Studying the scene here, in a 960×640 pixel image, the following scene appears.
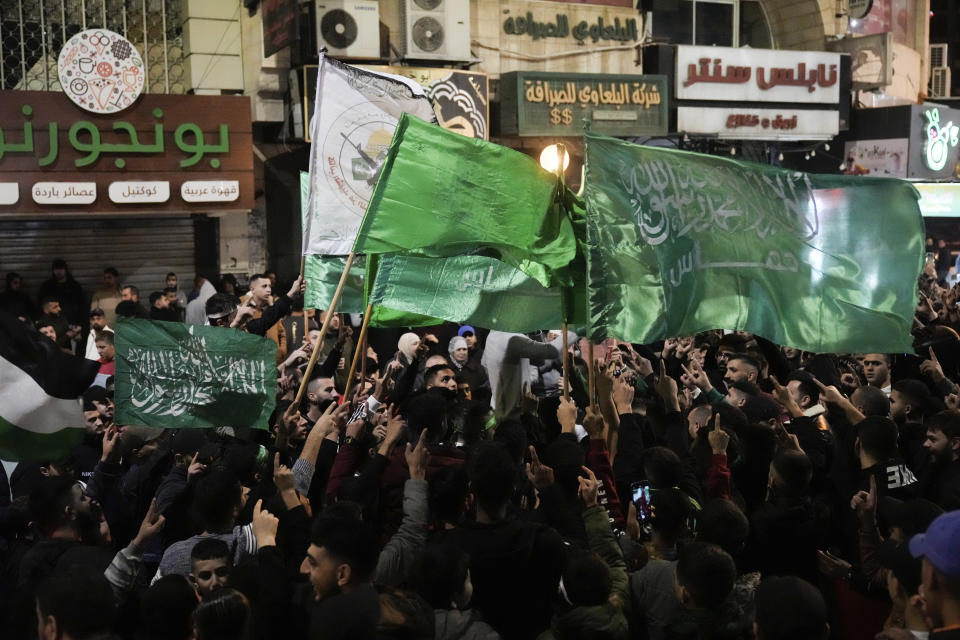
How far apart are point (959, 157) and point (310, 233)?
18.6 m

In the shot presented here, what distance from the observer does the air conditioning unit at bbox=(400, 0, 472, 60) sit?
15.8m

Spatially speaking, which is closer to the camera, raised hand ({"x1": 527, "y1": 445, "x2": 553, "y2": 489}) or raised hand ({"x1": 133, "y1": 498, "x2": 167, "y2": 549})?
raised hand ({"x1": 133, "y1": 498, "x2": 167, "y2": 549})

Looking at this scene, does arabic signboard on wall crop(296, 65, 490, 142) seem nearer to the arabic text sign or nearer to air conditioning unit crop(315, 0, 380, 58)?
air conditioning unit crop(315, 0, 380, 58)

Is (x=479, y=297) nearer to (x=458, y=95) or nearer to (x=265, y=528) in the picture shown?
(x=265, y=528)

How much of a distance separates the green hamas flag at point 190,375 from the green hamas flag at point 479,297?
126 cm

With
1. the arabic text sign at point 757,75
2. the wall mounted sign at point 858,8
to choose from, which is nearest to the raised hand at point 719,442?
the arabic text sign at point 757,75

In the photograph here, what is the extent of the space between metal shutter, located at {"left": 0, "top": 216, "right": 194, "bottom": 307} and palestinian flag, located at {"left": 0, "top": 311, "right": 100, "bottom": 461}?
32.6ft

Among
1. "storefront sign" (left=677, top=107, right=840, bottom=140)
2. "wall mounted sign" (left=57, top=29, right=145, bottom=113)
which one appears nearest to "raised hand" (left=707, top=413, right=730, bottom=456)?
"wall mounted sign" (left=57, top=29, right=145, bottom=113)

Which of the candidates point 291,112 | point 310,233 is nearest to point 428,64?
point 291,112

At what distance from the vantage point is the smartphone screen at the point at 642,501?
4.80 m

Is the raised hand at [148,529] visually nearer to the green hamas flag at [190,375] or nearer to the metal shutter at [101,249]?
the green hamas flag at [190,375]

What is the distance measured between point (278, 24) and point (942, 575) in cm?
1327

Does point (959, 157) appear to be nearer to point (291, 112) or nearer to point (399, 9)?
point (399, 9)

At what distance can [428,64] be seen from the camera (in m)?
16.2
